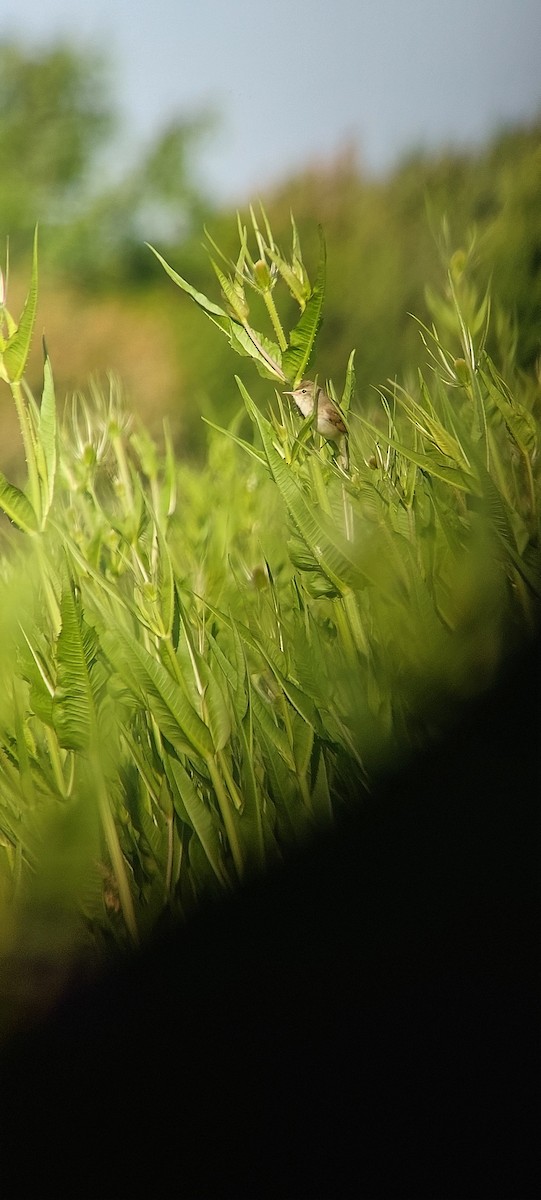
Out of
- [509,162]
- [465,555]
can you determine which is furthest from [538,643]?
[509,162]

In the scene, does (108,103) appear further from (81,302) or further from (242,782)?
(242,782)

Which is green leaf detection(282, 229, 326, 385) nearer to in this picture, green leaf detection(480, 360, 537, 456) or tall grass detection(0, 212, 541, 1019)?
tall grass detection(0, 212, 541, 1019)

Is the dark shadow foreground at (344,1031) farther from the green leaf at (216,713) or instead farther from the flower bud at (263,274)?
the flower bud at (263,274)

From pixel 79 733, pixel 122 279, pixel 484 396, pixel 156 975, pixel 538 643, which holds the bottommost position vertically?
pixel 156 975

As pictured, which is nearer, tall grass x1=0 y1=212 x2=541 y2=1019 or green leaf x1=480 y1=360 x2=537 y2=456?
tall grass x1=0 y1=212 x2=541 y2=1019

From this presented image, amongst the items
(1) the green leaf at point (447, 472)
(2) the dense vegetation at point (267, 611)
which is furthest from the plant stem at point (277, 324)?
(1) the green leaf at point (447, 472)

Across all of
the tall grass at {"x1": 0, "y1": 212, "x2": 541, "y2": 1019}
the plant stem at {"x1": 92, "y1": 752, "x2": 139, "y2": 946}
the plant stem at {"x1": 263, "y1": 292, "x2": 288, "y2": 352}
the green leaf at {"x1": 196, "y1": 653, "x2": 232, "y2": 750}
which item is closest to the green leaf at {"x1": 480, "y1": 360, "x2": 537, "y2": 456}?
the tall grass at {"x1": 0, "y1": 212, "x2": 541, "y2": 1019}

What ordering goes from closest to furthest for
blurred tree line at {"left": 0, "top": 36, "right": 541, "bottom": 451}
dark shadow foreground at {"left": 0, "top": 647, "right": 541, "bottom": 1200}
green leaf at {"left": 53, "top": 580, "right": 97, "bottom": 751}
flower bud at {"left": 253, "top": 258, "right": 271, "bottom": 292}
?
dark shadow foreground at {"left": 0, "top": 647, "right": 541, "bottom": 1200} → green leaf at {"left": 53, "top": 580, "right": 97, "bottom": 751} → flower bud at {"left": 253, "top": 258, "right": 271, "bottom": 292} → blurred tree line at {"left": 0, "top": 36, "right": 541, "bottom": 451}
